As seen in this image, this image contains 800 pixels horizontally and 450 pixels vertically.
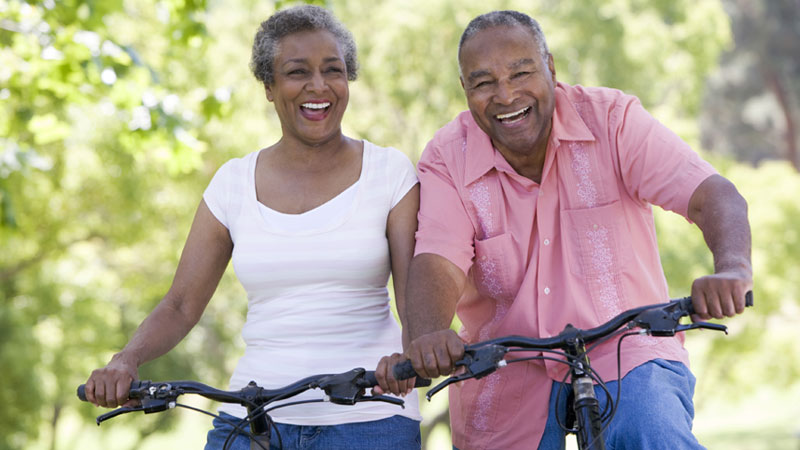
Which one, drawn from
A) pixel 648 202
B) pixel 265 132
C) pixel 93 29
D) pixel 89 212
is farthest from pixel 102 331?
pixel 648 202

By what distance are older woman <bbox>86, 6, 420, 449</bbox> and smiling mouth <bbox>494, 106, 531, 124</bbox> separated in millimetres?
370

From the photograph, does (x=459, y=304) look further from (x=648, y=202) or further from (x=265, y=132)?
(x=265, y=132)

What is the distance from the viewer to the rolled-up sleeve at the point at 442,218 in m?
3.35

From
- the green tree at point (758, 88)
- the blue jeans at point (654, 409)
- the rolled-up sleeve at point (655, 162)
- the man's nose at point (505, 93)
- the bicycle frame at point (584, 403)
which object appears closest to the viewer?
the bicycle frame at point (584, 403)

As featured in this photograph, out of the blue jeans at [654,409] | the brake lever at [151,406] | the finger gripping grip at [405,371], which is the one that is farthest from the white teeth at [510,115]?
the brake lever at [151,406]

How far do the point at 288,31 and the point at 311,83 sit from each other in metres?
0.20

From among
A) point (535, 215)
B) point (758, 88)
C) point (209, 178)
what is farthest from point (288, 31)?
point (758, 88)

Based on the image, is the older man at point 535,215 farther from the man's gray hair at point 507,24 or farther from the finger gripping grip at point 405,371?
the finger gripping grip at point 405,371

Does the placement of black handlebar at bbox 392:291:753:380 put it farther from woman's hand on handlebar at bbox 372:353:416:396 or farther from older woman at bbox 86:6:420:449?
older woman at bbox 86:6:420:449

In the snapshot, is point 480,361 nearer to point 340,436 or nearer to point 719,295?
point 719,295

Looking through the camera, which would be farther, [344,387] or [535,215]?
[535,215]

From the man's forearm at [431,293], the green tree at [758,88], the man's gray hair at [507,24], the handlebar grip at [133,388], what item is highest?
the green tree at [758,88]

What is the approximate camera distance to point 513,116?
3.44 metres

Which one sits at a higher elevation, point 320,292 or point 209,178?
point 209,178
